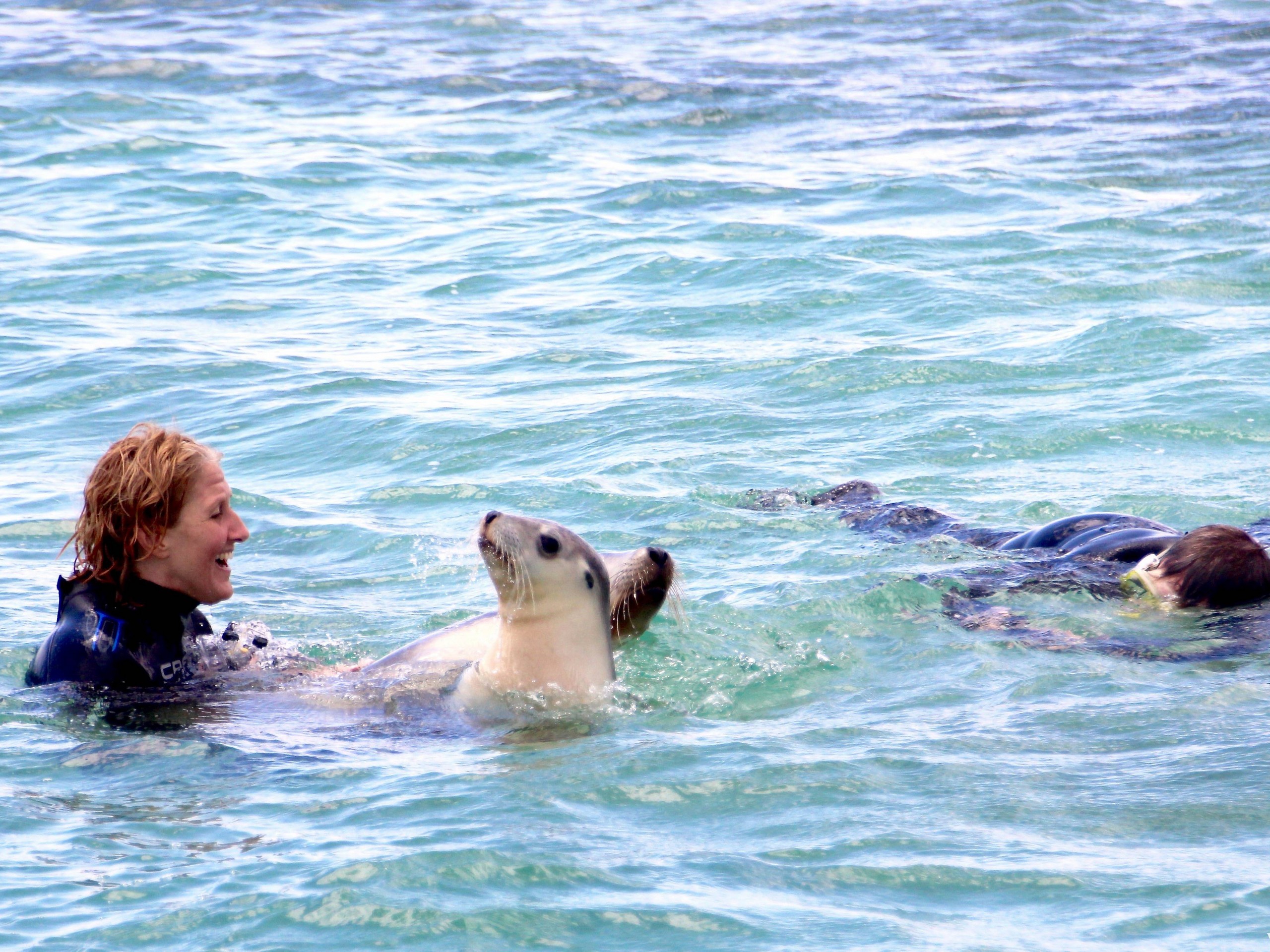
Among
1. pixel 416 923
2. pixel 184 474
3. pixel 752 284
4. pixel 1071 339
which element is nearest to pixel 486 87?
pixel 752 284

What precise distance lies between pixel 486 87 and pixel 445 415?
11.5 metres

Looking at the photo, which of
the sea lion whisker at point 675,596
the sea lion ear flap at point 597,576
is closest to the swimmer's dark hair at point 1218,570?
the sea lion whisker at point 675,596

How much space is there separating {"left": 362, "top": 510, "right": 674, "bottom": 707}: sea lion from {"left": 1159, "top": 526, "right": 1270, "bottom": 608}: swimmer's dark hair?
2.32m

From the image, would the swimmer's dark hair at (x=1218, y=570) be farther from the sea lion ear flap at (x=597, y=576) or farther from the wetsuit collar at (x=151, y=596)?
the wetsuit collar at (x=151, y=596)

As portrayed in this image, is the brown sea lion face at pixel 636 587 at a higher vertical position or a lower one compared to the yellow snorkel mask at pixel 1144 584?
higher

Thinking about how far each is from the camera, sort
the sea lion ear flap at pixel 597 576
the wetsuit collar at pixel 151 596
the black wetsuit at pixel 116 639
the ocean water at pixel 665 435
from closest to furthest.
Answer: the ocean water at pixel 665 435, the sea lion ear flap at pixel 597 576, the black wetsuit at pixel 116 639, the wetsuit collar at pixel 151 596

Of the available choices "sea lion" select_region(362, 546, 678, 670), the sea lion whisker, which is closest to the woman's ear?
"sea lion" select_region(362, 546, 678, 670)

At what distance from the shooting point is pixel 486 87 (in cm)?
2031

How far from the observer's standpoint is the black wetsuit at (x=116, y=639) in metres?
5.48

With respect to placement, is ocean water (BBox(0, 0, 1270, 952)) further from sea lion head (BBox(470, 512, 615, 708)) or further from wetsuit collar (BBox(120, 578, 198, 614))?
wetsuit collar (BBox(120, 578, 198, 614))

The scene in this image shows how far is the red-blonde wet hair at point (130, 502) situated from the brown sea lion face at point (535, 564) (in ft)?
3.90

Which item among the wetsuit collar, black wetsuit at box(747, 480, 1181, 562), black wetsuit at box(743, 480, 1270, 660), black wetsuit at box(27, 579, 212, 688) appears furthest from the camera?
black wetsuit at box(747, 480, 1181, 562)

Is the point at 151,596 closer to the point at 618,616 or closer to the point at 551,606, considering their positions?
the point at 551,606

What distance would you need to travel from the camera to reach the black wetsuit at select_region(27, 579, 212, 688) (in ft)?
18.0
